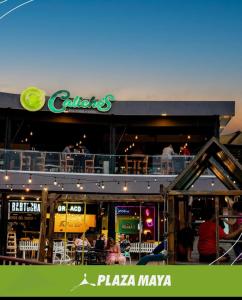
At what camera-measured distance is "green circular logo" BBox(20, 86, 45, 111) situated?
24078mm

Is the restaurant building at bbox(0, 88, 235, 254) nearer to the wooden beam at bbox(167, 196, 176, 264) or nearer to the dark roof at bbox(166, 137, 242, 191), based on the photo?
the dark roof at bbox(166, 137, 242, 191)

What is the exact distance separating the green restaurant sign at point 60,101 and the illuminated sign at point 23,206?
15.8ft

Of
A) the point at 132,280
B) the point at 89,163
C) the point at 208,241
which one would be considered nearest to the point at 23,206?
the point at 89,163

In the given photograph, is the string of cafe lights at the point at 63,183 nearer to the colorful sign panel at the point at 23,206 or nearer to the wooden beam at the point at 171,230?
the colorful sign panel at the point at 23,206

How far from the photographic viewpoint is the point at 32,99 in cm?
2431

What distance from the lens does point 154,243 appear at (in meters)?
23.3

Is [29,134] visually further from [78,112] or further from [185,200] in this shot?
[185,200]

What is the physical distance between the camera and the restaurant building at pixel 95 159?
22828 mm

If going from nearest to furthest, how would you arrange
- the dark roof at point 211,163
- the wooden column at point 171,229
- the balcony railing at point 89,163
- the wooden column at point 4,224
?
the wooden column at point 171,229
the dark roof at point 211,163
the balcony railing at point 89,163
the wooden column at point 4,224

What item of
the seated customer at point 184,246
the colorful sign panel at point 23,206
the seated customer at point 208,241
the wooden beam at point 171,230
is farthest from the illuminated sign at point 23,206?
the wooden beam at point 171,230

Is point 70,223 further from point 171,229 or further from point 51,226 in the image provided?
point 171,229

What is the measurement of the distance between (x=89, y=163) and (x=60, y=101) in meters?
3.45

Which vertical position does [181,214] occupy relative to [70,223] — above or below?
above

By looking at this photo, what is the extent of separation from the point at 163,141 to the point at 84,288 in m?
23.3
